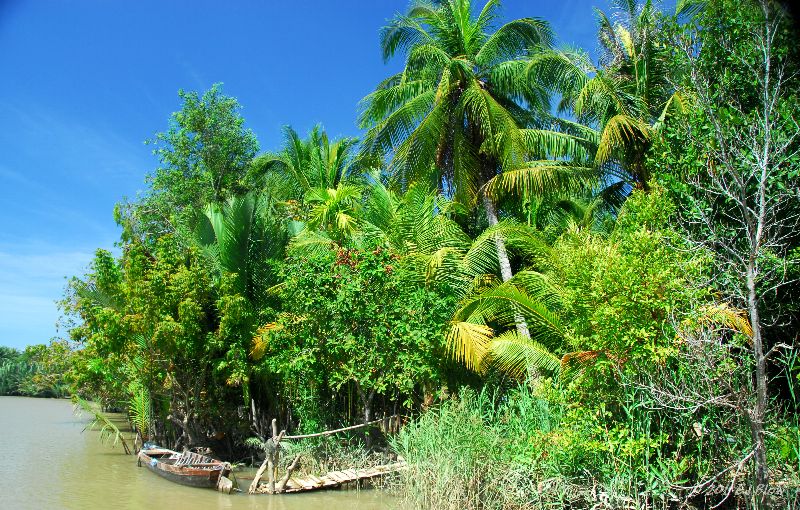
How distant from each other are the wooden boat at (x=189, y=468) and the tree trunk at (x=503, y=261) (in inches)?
260

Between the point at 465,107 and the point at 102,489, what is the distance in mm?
11624

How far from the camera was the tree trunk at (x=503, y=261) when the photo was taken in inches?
474

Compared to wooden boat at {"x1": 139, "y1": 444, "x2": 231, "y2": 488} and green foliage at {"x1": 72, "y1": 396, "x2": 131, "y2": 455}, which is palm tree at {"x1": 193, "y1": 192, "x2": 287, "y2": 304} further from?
green foliage at {"x1": 72, "y1": 396, "x2": 131, "y2": 455}

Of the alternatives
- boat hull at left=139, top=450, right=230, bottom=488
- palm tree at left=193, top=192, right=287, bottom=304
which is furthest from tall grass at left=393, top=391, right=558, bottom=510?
palm tree at left=193, top=192, right=287, bottom=304

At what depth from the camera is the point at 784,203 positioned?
6.66m

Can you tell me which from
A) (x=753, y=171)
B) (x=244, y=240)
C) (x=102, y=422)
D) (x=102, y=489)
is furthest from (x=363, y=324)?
(x=102, y=422)

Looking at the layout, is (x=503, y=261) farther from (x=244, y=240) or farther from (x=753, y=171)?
(x=753, y=171)

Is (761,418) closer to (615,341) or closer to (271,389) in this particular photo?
(615,341)

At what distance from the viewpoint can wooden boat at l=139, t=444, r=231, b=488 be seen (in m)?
12.2

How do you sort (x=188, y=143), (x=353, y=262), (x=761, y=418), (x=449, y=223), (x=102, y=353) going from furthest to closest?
1. (x=188, y=143)
2. (x=102, y=353)
3. (x=449, y=223)
4. (x=353, y=262)
5. (x=761, y=418)

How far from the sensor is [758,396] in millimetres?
5734

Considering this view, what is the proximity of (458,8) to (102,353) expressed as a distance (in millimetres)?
12465

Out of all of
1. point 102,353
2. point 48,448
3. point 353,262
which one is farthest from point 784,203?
point 48,448

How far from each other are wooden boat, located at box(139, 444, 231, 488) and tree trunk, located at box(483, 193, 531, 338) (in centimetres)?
661
